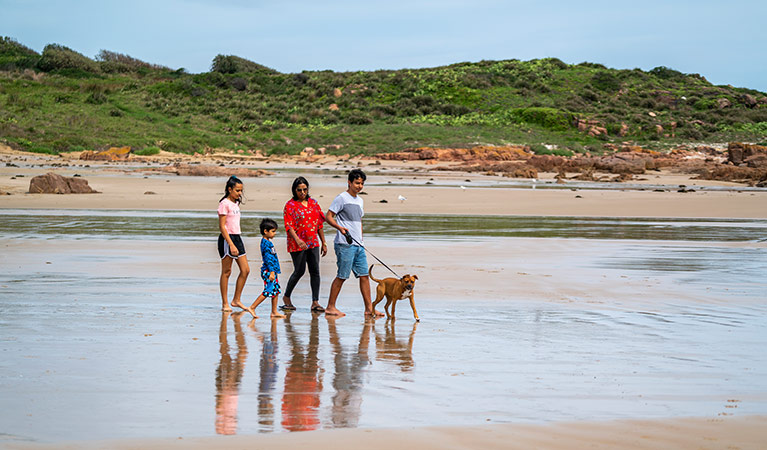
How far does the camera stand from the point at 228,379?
5.82m

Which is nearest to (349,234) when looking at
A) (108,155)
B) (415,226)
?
(415,226)

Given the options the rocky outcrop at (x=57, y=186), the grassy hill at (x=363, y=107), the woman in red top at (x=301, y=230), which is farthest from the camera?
the grassy hill at (x=363, y=107)

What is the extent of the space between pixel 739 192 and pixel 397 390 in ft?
94.8

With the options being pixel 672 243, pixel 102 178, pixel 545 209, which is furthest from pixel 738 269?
pixel 102 178

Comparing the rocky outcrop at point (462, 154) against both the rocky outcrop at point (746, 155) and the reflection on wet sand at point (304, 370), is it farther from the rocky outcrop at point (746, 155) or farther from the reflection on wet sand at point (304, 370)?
the reflection on wet sand at point (304, 370)

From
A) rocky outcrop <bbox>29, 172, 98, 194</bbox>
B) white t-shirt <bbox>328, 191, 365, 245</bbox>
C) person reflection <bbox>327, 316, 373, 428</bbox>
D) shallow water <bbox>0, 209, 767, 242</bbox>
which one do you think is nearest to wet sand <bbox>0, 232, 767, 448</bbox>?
person reflection <bbox>327, 316, 373, 428</bbox>

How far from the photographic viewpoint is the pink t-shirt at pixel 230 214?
878cm

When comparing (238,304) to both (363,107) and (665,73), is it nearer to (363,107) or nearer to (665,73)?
(363,107)

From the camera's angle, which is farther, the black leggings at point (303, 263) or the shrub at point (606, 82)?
the shrub at point (606, 82)

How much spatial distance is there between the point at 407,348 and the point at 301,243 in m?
2.33

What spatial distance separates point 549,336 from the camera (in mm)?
7469

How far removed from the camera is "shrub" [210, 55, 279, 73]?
90.1 metres

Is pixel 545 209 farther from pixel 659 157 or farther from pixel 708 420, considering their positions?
pixel 659 157

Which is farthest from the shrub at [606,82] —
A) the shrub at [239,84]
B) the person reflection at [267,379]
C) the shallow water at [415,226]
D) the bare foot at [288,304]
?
the person reflection at [267,379]
